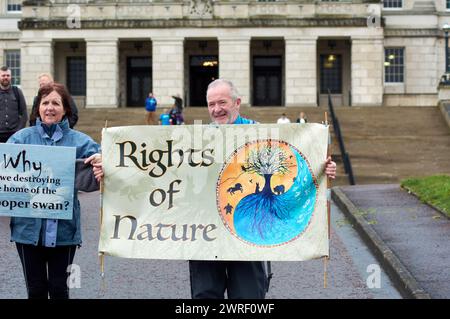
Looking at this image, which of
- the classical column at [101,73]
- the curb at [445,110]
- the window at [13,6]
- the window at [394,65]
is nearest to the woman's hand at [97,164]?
the curb at [445,110]

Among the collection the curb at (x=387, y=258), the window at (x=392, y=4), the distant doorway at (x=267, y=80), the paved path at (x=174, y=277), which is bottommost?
Answer: the paved path at (x=174, y=277)

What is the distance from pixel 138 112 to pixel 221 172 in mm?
32921

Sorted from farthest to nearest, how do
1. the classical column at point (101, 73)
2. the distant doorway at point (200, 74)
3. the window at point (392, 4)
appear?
the window at point (392, 4) → the distant doorway at point (200, 74) → the classical column at point (101, 73)

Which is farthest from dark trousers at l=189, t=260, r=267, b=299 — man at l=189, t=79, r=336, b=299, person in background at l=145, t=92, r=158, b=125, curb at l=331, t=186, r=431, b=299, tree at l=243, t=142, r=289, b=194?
person in background at l=145, t=92, r=158, b=125

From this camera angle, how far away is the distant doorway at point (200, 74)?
160 feet

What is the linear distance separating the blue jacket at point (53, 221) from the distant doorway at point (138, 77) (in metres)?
43.0

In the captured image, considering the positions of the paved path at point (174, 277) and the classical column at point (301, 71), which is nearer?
the paved path at point (174, 277)

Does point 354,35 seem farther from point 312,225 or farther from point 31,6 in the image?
point 312,225

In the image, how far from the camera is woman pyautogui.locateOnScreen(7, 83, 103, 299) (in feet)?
19.0

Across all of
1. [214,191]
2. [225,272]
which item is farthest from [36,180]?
[225,272]

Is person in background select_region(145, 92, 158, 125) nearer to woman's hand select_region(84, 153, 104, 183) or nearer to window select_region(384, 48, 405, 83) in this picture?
window select_region(384, 48, 405, 83)

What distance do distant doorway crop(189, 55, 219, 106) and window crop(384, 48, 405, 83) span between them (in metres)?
11.1

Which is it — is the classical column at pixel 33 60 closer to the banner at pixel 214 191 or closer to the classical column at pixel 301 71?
the classical column at pixel 301 71
